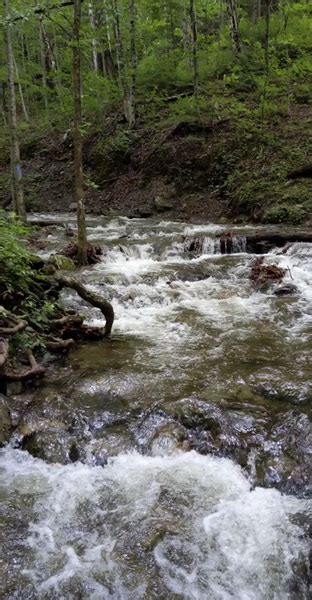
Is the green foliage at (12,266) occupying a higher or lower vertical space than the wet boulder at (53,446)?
higher

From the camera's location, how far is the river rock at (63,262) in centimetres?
980

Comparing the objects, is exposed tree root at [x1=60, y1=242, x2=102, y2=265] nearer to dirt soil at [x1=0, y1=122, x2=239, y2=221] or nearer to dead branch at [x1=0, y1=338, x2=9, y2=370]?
dead branch at [x1=0, y1=338, x2=9, y2=370]

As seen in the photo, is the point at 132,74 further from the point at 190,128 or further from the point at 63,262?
the point at 63,262

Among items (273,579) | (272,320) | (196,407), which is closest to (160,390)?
(196,407)

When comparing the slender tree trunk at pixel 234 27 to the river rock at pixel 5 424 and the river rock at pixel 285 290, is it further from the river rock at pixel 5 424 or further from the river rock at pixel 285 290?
the river rock at pixel 5 424

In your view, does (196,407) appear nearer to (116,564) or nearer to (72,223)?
(116,564)

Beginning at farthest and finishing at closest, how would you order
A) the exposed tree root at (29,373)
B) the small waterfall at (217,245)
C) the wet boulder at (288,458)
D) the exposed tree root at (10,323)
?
the small waterfall at (217,245) < the exposed tree root at (10,323) < the exposed tree root at (29,373) < the wet boulder at (288,458)

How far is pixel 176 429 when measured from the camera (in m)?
4.66

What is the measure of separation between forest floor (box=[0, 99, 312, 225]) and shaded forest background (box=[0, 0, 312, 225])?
0.04 m

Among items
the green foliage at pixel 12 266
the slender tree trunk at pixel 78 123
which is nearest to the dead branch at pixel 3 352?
the green foliage at pixel 12 266

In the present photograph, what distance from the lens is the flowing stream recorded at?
127 inches

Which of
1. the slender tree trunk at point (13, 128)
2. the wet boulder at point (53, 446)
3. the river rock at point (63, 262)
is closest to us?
the wet boulder at point (53, 446)

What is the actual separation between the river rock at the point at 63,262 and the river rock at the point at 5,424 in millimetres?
5166

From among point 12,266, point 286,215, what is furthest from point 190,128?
point 12,266
